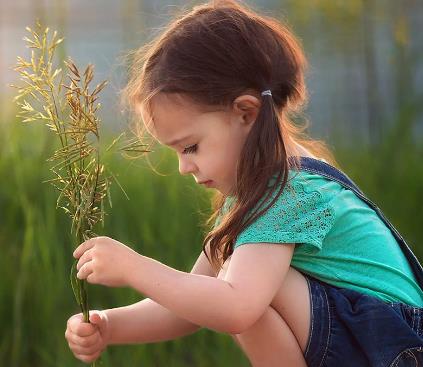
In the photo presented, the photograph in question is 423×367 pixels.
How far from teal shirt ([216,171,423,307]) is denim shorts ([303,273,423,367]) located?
5cm

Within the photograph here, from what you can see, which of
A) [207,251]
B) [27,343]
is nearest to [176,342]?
[27,343]

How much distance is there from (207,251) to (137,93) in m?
0.38

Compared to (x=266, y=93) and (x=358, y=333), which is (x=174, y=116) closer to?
(x=266, y=93)

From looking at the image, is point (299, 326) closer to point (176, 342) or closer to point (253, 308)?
point (253, 308)

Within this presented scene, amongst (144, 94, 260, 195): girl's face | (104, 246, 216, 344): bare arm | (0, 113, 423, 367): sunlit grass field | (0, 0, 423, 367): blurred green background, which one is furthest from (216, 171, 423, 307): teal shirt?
(0, 113, 423, 367): sunlit grass field

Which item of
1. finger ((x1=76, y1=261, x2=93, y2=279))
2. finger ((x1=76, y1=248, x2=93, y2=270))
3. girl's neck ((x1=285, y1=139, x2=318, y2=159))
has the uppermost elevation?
girl's neck ((x1=285, y1=139, x2=318, y2=159))

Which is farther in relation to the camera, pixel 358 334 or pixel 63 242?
pixel 63 242

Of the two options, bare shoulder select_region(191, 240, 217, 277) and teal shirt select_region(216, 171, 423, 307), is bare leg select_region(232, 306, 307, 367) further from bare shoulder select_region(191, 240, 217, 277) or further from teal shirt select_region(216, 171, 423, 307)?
bare shoulder select_region(191, 240, 217, 277)

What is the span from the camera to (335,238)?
1.85 metres

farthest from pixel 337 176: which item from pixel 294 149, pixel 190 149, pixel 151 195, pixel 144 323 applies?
pixel 151 195

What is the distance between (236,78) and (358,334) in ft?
1.66

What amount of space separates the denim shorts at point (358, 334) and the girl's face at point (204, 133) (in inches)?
10.6

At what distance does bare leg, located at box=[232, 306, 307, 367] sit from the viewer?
1.76 m

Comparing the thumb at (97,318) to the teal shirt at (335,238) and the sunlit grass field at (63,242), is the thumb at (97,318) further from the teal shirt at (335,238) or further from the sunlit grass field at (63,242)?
the sunlit grass field at (63,242)
